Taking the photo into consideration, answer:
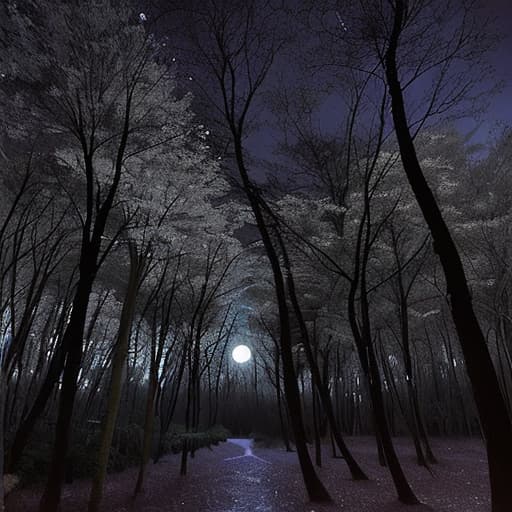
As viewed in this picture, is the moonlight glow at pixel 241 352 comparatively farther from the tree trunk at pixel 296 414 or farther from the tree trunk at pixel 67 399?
the tree trunk at pixel 67 399

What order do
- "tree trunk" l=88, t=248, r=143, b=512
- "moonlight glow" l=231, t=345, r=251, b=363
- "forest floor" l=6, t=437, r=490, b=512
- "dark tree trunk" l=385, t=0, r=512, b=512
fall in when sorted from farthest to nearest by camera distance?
"moonlight glow" l=231, t=345, r=251, b=363 → "forest floor" l=6, t=437, r=490, b=512 → "tree trunk" l=88, t=248, r=143, b=512 → "dark tree trunk" l=385, t=0, r=512, b=512

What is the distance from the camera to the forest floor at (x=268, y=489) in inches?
197

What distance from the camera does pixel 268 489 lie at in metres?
6.16

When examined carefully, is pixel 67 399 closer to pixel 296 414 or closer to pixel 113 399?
pixel 113 399

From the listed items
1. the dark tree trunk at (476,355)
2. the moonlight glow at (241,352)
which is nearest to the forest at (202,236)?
the dark tree trunk at (476,355)

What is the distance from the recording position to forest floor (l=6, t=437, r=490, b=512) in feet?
16.4

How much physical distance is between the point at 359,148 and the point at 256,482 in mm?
6913

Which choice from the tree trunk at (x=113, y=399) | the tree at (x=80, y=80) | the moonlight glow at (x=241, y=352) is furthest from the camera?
the moonlight glow at (x=241, y=352)

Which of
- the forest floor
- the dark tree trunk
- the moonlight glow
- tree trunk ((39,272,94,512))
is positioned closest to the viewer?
the dark tree trunk

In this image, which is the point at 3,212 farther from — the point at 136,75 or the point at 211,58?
the point at 211,58

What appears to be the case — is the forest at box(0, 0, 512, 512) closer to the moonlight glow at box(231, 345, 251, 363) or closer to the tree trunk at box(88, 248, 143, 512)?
the tree trunk at box(88, 248, 143, 512)

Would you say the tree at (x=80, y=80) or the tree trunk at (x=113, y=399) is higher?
the tree at (x=80, y=80)

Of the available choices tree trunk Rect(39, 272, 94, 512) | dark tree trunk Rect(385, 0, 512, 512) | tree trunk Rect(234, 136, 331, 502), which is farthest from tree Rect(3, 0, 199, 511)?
dark tree trunk Rect(385, 0, 512, 512)

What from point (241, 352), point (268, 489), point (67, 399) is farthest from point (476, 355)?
point (241, 352)
